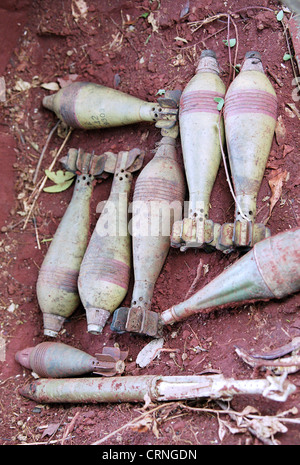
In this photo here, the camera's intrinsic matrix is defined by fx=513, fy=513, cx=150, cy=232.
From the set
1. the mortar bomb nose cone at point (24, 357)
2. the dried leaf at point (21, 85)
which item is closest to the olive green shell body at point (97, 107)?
the dried leaf at point (21, 85)

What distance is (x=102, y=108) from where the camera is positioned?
3.32 m

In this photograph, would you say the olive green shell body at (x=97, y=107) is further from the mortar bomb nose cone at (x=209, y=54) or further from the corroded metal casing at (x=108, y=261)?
the mortar bomb nose cone at (x=209, y=54)

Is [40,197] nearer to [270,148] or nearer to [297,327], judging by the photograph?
[270,148]

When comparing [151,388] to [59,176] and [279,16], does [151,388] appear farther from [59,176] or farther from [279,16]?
[279,16]

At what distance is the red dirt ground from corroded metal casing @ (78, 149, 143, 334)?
14cm

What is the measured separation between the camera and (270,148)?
282 centimetres

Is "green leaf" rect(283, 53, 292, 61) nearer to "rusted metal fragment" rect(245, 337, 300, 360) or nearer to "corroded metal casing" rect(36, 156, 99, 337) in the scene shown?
"corroded metal casing" rect(36, 156, 99, 337)

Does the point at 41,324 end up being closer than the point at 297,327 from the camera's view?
No

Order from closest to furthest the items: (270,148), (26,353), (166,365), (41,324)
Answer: (166,365)
(270,148)
(26,353)
(41,324)

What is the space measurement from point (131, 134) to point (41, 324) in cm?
136

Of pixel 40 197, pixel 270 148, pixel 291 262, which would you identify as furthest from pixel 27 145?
pixel 291 262

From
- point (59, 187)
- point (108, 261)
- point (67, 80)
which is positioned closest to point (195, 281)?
point (108, 261)

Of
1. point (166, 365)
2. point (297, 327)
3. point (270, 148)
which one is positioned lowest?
point (166, 365)

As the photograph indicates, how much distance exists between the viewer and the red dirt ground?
2.37 metres
